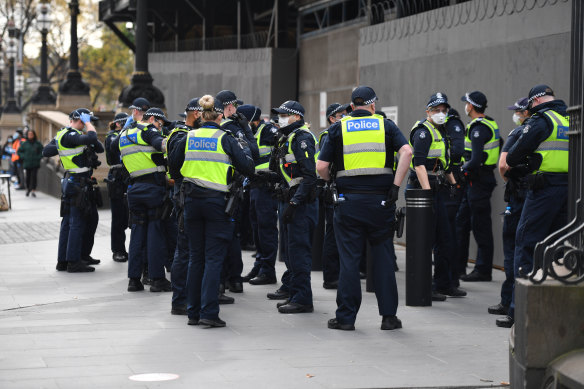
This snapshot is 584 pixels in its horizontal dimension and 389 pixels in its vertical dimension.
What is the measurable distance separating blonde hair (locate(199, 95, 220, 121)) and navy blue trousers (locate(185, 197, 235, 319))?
72 centimetres

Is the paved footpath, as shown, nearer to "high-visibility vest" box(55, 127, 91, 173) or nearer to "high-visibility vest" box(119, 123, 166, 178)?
"high-visibility vest" box(119, 123, 166, 178)

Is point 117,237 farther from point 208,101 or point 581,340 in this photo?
point 581,340

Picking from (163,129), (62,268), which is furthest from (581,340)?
(62,268)

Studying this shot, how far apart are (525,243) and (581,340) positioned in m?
2.95

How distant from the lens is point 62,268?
525 inches

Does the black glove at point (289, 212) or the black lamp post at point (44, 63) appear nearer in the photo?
the black glove at point (289, 212)

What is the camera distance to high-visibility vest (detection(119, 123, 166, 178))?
1119 centimetres

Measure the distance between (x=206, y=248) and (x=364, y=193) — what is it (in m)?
1.46

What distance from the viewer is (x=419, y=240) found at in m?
10.1

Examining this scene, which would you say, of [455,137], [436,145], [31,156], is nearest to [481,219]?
[455,137]

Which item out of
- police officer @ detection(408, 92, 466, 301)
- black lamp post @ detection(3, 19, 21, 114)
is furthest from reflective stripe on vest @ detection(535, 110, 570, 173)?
black lamp post @ detection(3, 19, 21, 114)

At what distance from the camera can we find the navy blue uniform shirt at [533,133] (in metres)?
8.68

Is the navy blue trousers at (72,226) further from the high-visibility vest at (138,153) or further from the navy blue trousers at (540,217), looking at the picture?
the navy blue trousers at (540,217)

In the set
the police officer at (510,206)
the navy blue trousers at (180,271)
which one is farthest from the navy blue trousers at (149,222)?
the police officer at (510,206)
